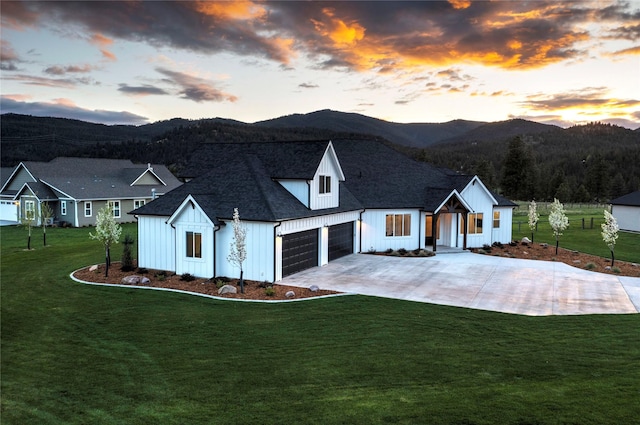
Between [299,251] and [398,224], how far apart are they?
930 cm

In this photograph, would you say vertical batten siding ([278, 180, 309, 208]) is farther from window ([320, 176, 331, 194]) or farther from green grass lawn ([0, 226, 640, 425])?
green grass lawn ([0, 226, 640, 425])

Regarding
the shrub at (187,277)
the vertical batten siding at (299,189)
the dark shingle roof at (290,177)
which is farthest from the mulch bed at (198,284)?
the vertical batten siding at (299,189)

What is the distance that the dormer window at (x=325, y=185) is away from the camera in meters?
22.2

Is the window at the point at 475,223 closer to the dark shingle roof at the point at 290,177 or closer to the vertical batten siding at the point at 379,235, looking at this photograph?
the dark shingle roof at the point at 290,177

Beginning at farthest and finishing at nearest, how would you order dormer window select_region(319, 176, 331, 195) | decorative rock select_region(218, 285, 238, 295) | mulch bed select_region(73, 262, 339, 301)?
dormer window select_region(319, 176, 331, 195) → decorative rock select_region(218, 285, 238, 295) → mulch bed select_region(73, 262, 339, 301)

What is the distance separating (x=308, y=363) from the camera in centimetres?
939

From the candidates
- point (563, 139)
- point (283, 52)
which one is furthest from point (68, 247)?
point (563, 139)

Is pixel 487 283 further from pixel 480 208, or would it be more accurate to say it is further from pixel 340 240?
pixel 480 208

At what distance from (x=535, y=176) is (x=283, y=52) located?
73.3 m

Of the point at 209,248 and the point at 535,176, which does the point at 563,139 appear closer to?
the point at 535,176

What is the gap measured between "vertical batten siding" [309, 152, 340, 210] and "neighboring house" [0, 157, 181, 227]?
2400 cm

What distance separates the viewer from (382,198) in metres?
27.4

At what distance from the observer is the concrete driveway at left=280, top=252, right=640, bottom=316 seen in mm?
14641

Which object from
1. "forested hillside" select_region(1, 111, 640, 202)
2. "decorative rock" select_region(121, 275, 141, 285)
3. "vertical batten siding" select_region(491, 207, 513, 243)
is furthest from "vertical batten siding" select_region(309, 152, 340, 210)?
"forested hillside" select_region(1, 111, 640, 202)
